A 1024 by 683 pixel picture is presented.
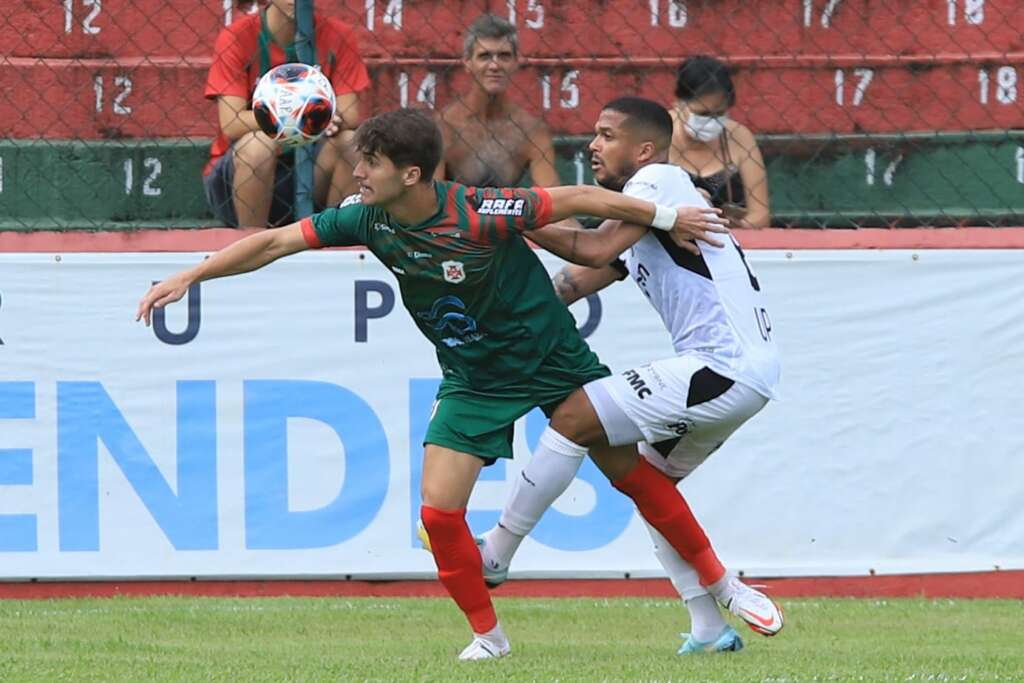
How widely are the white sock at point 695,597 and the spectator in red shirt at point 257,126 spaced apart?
2619 mm

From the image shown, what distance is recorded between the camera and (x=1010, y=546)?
7.62 meters

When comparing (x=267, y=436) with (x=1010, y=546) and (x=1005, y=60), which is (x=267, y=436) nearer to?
(x=1010, y=546)

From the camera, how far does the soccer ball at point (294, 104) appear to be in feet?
23.6

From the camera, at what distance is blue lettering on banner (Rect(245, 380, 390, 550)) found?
755 cm

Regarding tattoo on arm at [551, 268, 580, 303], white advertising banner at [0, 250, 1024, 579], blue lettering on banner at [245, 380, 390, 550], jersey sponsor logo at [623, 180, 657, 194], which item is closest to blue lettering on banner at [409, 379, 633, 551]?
white advertising banner at [0, 250, 1024, 579]

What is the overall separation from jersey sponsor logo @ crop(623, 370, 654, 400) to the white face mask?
2555mm

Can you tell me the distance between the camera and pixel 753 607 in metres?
5.76

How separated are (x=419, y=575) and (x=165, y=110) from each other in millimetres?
2753

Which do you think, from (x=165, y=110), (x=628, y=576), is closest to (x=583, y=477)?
(x=628, y=576)

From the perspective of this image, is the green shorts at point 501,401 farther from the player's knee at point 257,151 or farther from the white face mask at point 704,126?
the white face mask at point 704,126

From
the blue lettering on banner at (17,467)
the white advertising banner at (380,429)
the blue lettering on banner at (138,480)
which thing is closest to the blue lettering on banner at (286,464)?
the white advertising banner at (380,429)

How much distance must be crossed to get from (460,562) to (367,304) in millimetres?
2238

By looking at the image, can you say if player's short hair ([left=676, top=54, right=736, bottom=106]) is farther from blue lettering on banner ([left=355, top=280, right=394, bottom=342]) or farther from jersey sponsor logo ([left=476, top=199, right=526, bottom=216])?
jersey sponsor logo ([left=476, top=199, right=526, bottom=216])

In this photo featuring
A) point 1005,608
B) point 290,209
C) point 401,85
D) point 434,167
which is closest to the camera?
point 434,167
